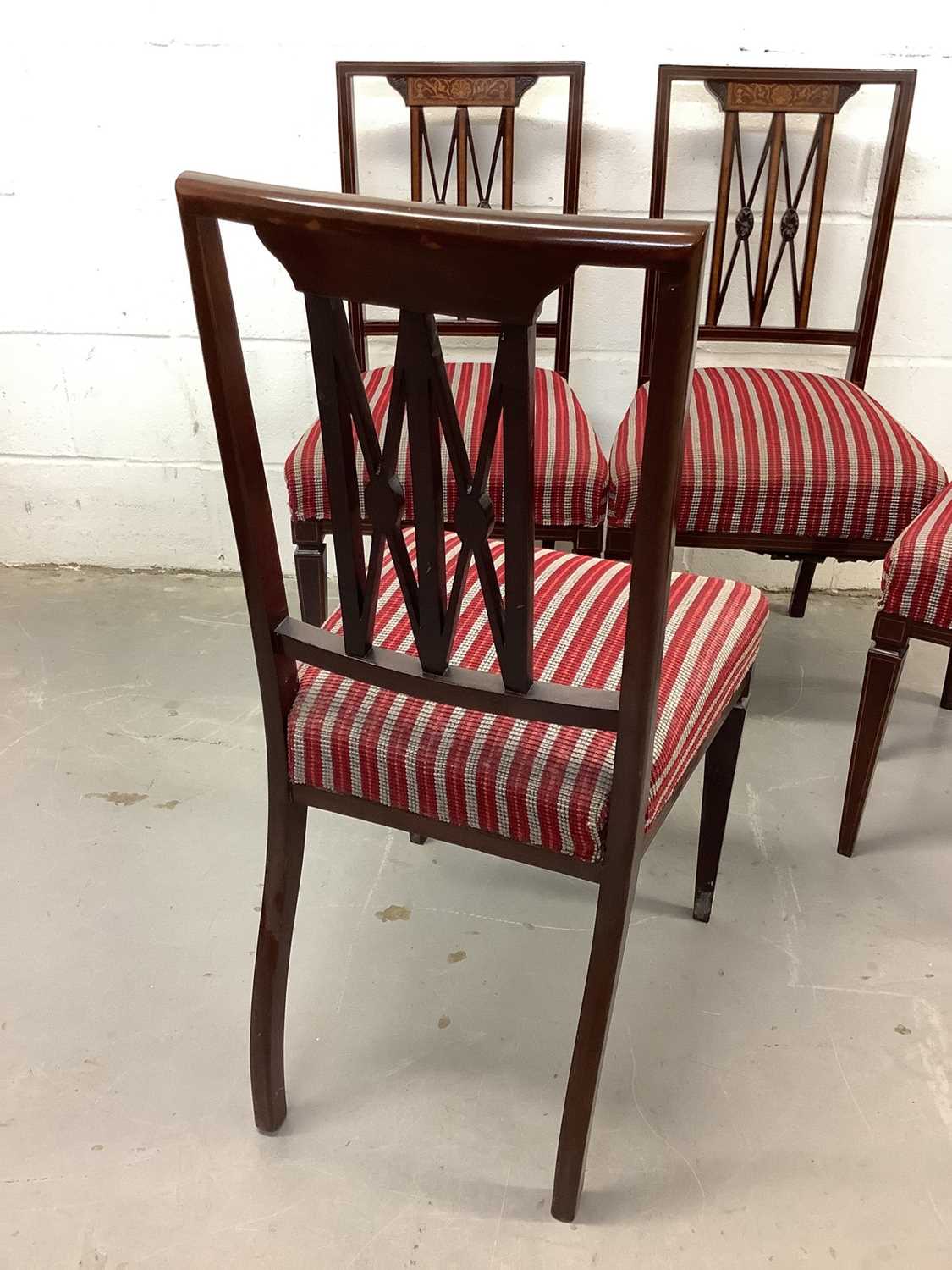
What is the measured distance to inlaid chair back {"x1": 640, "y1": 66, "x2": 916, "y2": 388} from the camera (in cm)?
169

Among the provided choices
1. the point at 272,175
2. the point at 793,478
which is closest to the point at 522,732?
the point at 793,478

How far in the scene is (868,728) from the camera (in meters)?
1.45

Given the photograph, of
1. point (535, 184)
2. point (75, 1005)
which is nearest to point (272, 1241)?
point (75, 1005)

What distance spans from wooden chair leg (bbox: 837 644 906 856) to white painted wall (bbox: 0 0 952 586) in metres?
0.86

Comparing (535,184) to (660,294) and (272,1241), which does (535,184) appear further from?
(272,1241)

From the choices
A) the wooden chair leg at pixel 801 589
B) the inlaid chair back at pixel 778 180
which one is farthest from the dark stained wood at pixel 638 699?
the wooden chair leg at pixel 801 589

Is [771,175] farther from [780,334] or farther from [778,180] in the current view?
[780,334]

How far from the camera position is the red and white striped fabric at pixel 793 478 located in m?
1.53

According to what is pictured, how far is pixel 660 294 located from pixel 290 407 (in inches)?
64.9

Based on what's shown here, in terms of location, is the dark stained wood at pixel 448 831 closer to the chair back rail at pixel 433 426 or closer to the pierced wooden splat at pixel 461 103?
the chair back rail at pixel 433 426

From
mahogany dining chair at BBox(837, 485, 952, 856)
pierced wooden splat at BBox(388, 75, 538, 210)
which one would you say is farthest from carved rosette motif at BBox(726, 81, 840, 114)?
mahogany dining chair at BBox(837, 485, 952, 856)

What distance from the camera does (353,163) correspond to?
1.79 m

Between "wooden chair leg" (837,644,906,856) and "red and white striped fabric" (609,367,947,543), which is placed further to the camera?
"red and white striped fabric" (609,367,947,543)

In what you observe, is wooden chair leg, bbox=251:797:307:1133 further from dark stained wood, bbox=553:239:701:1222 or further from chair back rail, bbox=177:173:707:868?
dark stained wood, bbox=553:239:701:1222
